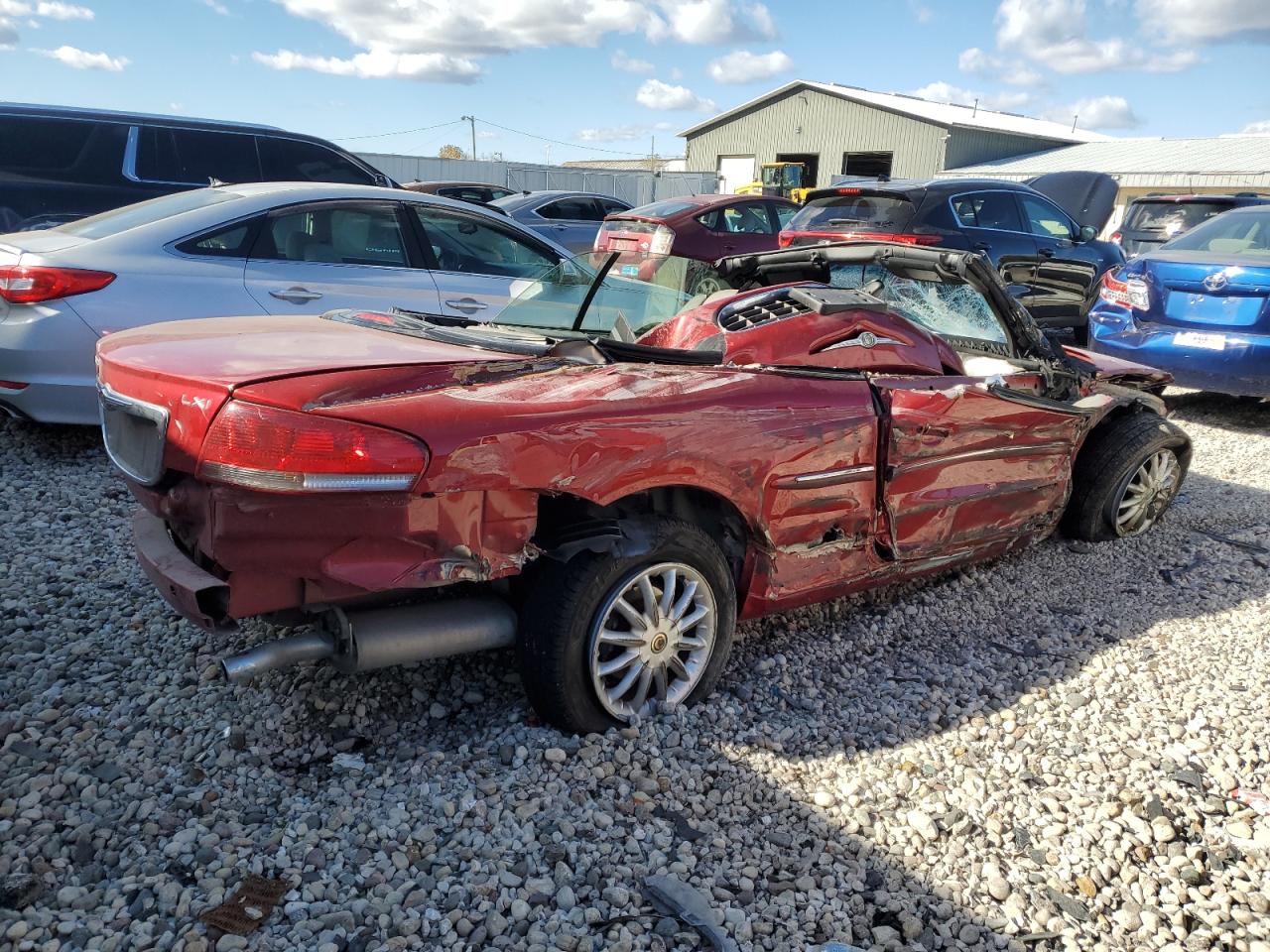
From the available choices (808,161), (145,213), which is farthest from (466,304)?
(808,161)

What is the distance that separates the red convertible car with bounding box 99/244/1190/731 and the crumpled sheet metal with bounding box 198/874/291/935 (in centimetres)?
50

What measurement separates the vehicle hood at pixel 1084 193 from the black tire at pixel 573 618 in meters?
12.5

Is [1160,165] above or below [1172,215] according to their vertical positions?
above

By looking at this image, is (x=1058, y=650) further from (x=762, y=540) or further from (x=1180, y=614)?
(x=762, y=540)

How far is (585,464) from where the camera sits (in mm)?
2471

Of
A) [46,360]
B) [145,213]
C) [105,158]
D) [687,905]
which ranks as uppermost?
[105,158]

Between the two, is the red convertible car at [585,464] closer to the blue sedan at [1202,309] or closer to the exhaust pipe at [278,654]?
the exhaust pipe at [278,654]

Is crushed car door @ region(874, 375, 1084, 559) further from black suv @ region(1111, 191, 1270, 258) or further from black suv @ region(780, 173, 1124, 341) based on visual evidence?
black suv @ region(1111, 191, 1270, 258)

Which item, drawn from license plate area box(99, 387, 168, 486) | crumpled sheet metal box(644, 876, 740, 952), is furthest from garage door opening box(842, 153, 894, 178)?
crumpled sheet metal box(644, 876, 740, 952)

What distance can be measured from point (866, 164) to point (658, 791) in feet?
133

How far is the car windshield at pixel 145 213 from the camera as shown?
4883 millimetres

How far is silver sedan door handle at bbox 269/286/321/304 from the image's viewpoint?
4988mm

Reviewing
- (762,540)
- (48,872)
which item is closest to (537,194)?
(762,540)

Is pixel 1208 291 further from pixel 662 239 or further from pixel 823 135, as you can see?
pixel 823 135
